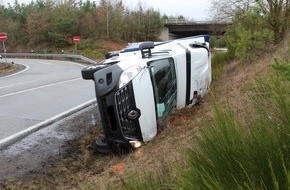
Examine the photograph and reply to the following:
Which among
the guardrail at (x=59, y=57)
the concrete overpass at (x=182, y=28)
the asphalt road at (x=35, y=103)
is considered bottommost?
the guardrail at (x=59, y=57)

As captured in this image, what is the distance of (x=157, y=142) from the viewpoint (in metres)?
5.67

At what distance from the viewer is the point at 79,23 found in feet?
184

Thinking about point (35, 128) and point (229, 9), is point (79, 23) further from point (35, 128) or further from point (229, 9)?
point (35, 128)

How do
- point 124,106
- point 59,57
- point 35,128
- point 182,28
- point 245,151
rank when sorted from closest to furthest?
point 245,151 < point 124,106 < point 35,128 < point 59,57 < point 182,28

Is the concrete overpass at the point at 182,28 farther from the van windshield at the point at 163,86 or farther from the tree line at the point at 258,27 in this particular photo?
the van windshield at the point at 163,86

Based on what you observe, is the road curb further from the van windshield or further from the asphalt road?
the van windshield

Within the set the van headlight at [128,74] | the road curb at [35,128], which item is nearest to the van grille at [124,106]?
the van headlight at [128,74]

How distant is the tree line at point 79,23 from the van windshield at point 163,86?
159 ft

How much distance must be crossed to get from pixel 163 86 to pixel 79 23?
52041 millimetres

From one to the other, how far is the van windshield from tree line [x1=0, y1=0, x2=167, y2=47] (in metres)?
48.4

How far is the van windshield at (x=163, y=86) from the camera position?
19.8ft

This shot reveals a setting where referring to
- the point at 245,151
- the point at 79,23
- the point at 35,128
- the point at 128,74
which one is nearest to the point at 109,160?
the point at 128,74

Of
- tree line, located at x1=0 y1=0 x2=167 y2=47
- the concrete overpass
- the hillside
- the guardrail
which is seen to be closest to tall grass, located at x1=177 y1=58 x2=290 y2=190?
the hillside

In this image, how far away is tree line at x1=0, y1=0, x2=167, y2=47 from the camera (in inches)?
2148
